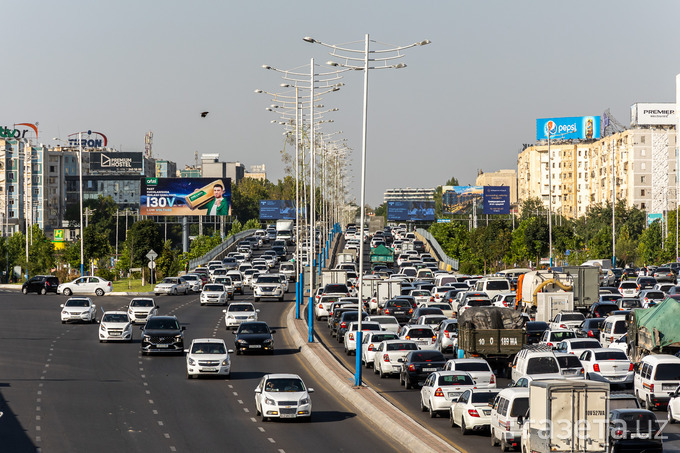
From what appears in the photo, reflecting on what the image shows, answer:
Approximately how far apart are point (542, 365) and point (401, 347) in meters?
8.14

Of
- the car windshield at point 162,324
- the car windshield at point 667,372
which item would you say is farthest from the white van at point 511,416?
the car windshield at point 162,324

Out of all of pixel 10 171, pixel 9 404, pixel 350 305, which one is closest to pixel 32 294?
pixel 350 305

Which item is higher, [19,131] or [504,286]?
[19,131]

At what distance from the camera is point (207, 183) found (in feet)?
416

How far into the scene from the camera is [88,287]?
7731 centimetres

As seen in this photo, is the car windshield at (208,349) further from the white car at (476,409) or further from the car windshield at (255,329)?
the white car at (476,409)

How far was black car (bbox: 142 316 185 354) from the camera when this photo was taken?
43312 millimetres

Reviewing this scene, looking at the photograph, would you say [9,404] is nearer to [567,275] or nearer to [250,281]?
[567,275]

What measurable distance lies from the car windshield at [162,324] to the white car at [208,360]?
710 centimetres

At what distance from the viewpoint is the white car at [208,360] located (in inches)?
1443

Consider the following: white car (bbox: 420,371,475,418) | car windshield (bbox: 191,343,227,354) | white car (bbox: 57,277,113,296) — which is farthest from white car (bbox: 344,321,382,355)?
white car (bbox: 57,277,113,296)

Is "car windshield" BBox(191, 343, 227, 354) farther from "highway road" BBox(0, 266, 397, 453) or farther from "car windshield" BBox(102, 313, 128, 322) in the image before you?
"car windshield" BBox(102, 313, 128, 322)

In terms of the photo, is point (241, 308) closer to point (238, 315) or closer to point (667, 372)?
point (238, 315)

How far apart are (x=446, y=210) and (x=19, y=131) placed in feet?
249
